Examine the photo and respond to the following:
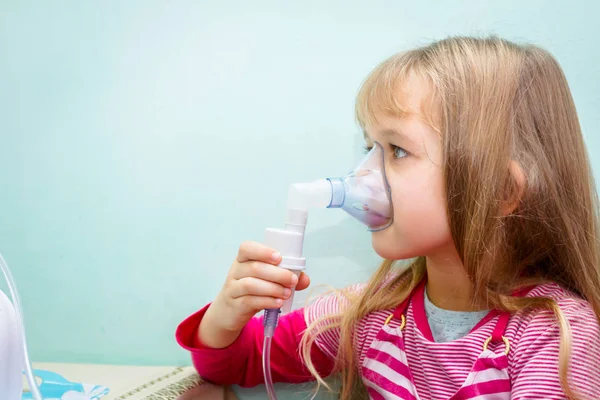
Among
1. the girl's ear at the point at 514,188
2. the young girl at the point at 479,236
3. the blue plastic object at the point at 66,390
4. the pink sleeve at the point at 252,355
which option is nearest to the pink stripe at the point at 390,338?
the young girl at the point at 479,236

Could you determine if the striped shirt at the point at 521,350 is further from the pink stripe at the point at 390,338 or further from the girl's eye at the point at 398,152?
the girl's eye at the point at 398,152

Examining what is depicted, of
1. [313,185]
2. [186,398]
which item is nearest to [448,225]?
[313,185]

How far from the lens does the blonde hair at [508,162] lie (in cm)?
75

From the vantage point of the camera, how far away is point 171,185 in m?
1.03

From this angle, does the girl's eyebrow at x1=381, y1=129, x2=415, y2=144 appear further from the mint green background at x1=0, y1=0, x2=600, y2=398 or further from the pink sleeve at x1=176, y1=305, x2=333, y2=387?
the pink sleeve at x1=176, y1=305, x2=333, y2=387

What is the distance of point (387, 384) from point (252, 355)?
0.22m

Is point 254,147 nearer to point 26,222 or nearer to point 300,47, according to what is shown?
point 300,47

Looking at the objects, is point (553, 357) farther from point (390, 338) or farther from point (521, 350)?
point (390, 338)

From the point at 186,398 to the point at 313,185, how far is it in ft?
1.24

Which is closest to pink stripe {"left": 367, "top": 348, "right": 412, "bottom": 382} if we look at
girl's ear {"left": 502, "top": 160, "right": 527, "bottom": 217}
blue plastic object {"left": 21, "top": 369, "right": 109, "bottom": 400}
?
girl's ear {"left": 502, "top": 160, "right": 527, "bottom": 217}

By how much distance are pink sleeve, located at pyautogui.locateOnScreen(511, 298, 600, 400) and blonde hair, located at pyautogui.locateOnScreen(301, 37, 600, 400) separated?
21 millimetres

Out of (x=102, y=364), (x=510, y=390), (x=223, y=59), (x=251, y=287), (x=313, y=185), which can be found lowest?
(x=102, y=364)

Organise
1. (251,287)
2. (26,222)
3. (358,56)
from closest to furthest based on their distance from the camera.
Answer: (251,287) → (358,56) → (26,222)

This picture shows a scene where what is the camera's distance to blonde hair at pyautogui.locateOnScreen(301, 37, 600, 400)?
2.47 ft
